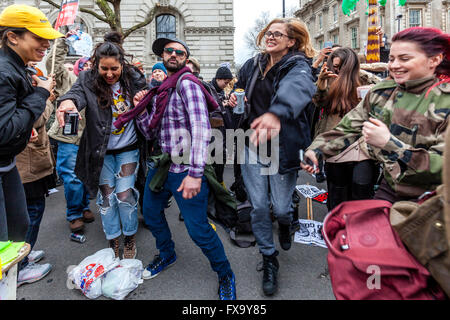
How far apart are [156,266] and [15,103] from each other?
1864 mm

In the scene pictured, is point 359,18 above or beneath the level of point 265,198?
above

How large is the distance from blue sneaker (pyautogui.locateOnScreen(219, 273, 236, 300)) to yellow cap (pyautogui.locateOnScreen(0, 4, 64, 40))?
2.35 meters

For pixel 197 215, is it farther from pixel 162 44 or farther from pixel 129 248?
pixel 162 44

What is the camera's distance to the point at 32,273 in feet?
9.28

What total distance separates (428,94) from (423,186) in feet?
1.96

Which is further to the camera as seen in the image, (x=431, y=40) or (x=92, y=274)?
(x=92, y=274)

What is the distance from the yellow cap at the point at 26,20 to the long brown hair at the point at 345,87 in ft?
9.03

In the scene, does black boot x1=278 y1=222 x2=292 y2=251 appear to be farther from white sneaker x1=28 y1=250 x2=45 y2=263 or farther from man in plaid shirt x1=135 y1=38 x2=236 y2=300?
white sneaker x1=28 y1=250 x2=45 y2=263


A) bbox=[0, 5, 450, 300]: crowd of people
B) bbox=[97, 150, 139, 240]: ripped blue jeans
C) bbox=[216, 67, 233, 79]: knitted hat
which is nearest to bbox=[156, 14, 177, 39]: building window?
bbox=[216, 67, 233, 79]: knitted hat

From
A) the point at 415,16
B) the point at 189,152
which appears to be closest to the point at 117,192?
the point at 189,152

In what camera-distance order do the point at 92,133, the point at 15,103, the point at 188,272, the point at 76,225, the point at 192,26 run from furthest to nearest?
the point at 192,26, the point at 76,225, the point at 188,272, the point at 92,133, the point at 15,103

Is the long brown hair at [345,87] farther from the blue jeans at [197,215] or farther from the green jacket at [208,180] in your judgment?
the blue jeans at [197,215]

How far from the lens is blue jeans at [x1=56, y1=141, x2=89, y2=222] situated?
3932 millimetres

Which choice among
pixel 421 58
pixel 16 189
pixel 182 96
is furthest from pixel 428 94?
pixel 16 189
